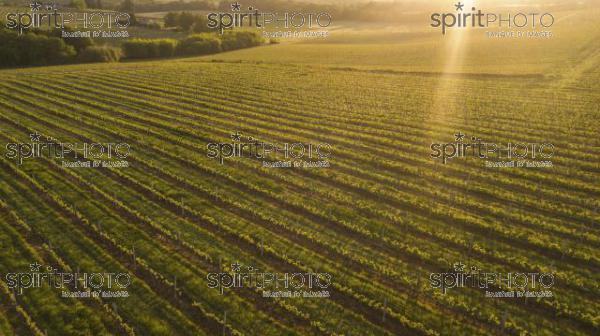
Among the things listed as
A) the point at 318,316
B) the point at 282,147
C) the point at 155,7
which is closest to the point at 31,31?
the point at 282,147

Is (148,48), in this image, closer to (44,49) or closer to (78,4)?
(44,49)

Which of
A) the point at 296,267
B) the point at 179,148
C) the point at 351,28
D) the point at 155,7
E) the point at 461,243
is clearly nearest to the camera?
the point at 296,267

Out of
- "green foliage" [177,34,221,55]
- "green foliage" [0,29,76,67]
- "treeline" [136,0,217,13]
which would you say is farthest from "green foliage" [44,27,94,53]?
"treeline" [136,0,217,13]

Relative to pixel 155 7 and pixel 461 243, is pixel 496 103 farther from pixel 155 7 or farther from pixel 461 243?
pixel 155 7

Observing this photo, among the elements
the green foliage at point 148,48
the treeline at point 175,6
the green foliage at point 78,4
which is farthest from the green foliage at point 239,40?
the treeline at point 175,6

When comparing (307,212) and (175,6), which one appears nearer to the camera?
(307,212)

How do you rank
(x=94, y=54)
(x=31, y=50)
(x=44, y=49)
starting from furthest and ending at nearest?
(x=94, y=54) < (x=44, y=49) < (x=31, y=50)

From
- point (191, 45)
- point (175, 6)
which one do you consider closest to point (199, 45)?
point (191, 45)

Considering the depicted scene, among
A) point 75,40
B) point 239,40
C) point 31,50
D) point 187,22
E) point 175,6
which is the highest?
point 175,6
